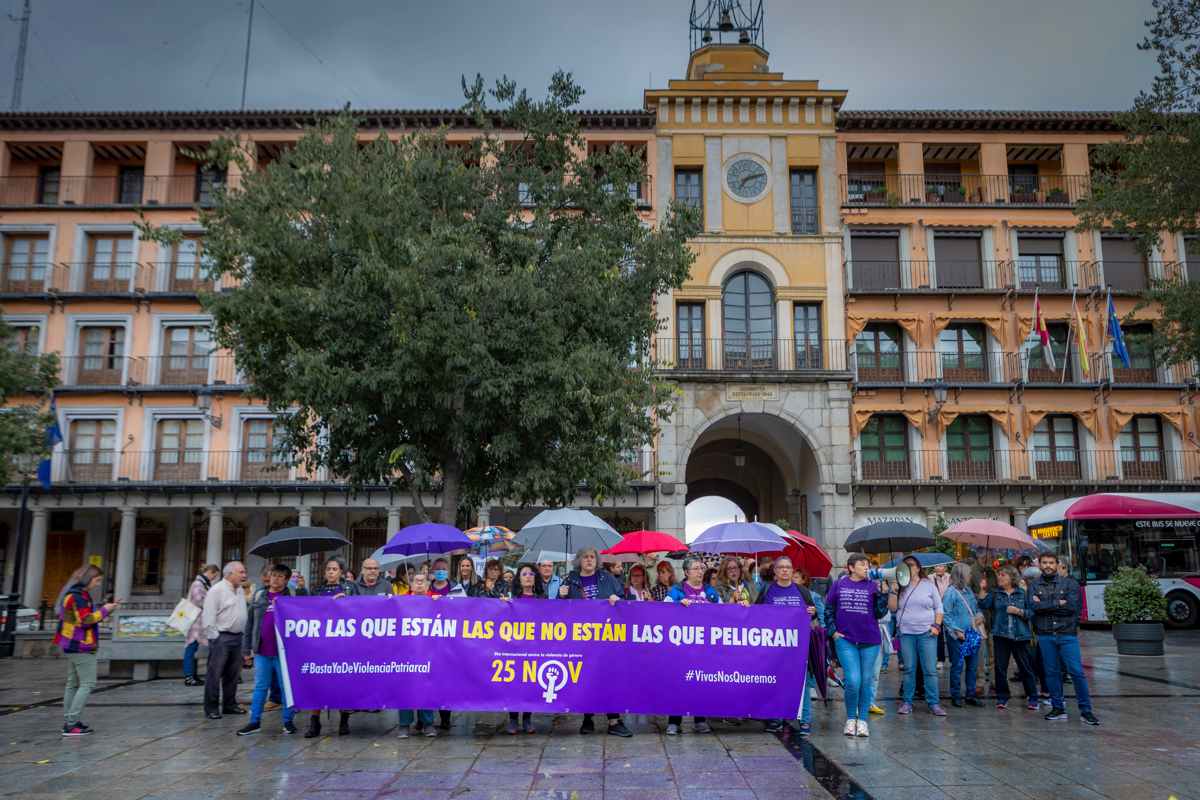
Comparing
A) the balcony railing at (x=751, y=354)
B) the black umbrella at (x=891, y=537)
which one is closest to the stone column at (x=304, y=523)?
the balcony railing at (x=751, y=354)

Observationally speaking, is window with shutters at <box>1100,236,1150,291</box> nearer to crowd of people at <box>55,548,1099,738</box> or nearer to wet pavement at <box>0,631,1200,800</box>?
crowd of people at <box>55,548,1099,738</box>

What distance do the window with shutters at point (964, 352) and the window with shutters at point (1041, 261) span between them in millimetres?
2476

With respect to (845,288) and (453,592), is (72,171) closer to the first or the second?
(845,288)

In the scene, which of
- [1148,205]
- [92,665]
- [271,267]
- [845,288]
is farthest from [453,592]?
[845,288]

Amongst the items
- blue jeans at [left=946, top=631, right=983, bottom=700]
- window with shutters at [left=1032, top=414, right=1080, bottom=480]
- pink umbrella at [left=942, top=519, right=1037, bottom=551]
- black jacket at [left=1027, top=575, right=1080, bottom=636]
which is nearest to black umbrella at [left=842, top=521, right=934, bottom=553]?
pink umbrella at [left=942, top=519, right=1037, bottom=551]

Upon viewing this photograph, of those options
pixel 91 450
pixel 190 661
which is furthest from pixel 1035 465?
pixel 91 450

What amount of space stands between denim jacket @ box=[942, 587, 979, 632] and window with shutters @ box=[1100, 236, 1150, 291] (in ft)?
80.2

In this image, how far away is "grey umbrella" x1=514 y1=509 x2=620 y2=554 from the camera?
13664 mm

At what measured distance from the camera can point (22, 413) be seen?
76.6 feet

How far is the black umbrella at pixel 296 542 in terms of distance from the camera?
13695 mm

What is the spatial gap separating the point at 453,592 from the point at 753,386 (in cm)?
2003

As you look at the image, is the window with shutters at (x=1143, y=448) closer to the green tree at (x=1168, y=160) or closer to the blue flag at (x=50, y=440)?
the green tree at (x=1168, y=160)

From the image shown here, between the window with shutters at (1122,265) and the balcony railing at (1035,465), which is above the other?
the window with shutters at (1122,265)

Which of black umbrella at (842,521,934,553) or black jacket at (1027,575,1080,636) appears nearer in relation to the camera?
black jacket at (1027,575,1080,636)
